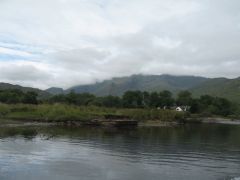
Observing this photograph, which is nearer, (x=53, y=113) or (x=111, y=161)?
(x=111, y=161)

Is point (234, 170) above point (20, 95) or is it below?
below

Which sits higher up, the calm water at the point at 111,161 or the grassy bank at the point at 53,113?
the grassy bank at the point at 53,113

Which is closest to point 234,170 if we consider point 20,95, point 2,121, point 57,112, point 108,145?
point 108,145

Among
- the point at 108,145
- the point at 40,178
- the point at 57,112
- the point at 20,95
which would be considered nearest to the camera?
the point at 40,178

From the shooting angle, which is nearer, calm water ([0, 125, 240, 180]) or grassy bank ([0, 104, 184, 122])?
calm water ([0, 125, 240, 180])

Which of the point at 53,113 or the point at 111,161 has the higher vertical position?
the point at 53,113

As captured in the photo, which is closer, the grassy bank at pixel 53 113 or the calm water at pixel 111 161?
the calm water at pixel 111 161

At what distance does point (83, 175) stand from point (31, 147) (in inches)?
899

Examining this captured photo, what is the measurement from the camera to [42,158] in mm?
48938

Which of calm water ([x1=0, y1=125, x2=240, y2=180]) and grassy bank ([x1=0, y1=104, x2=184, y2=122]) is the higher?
grassy bank ([x1=0, y1=104, x2=184, y2=122])

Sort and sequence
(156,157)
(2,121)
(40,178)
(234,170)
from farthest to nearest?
(2,121) < (156,157) < (234,170) < (40,178)

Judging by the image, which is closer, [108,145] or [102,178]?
[102,178]

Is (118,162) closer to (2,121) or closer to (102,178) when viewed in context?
(102,178)

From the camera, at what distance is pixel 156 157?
2092 inches
